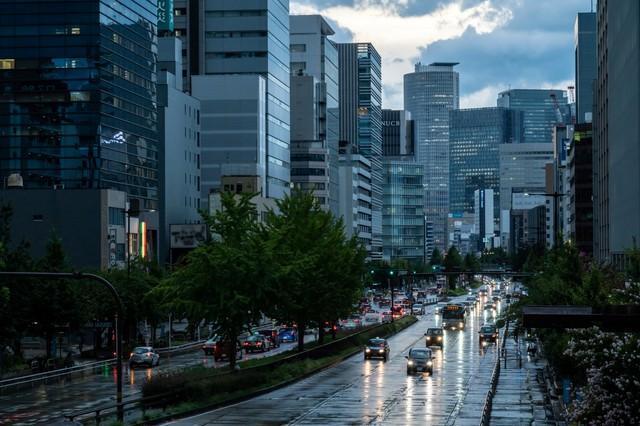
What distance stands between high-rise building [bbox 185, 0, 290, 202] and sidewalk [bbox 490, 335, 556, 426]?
341 feet

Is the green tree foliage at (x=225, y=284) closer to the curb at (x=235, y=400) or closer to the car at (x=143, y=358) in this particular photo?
the curb at (x=235, y=400)

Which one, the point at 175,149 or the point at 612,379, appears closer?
the point at 612,379

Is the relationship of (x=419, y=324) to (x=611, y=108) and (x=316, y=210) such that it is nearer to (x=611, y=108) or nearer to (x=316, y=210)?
(x=611, y=108)

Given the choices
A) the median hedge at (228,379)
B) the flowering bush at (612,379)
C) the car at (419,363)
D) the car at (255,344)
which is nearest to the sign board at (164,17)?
the car at (255,344)

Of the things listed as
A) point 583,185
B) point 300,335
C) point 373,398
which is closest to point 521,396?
point 373,398

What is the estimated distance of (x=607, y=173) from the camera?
119 meters

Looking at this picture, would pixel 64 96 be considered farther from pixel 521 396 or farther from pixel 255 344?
pixel 521 396

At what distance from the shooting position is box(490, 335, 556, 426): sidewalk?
47.4 m

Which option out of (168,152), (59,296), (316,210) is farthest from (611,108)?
(168,152)

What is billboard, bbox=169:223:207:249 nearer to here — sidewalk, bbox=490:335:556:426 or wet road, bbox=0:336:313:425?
sidewalk, bbox=490:335:556:426

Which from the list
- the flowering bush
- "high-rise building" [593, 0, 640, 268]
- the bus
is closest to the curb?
the flowering bush

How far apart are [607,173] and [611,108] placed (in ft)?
49.5

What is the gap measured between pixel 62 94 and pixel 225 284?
8355 centimetres

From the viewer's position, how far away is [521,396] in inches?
2265
